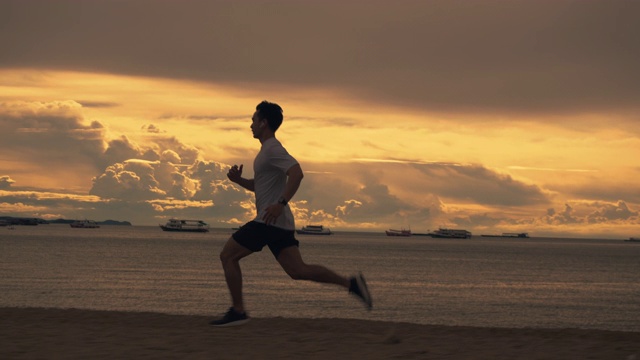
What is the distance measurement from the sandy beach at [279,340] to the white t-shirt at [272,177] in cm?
126

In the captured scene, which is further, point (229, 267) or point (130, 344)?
point (229, 267)

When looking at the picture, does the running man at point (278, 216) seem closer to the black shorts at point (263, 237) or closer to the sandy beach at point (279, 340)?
the black shorts at point (263, 237)

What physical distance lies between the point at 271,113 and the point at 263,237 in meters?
1.34

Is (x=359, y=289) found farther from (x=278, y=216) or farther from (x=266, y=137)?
(x=266, y=137)

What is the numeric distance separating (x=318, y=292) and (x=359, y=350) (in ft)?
135

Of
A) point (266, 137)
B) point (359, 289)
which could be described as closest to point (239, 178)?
point (266, 137)

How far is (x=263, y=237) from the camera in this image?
9062 mm

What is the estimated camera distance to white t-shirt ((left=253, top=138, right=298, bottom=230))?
9.02 meters

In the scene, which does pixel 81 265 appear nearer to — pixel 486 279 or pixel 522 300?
pixel 486 279

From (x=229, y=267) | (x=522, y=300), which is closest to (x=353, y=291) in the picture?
(x=229, y=267)

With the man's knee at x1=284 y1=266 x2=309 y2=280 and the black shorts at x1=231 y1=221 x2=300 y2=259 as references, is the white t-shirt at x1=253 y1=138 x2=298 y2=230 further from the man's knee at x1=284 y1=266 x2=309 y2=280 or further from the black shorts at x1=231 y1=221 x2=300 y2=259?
the man's knee at x1=284 y1=266 x2=309 y2=280

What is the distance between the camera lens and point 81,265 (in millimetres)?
80062

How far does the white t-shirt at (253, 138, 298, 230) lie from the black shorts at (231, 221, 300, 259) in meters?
0.07

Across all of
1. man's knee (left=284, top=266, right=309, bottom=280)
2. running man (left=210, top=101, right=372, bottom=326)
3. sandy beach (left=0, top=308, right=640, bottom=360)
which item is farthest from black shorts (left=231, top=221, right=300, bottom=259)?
sandy beach (left=0, top=308, right=640, bottom=360)
